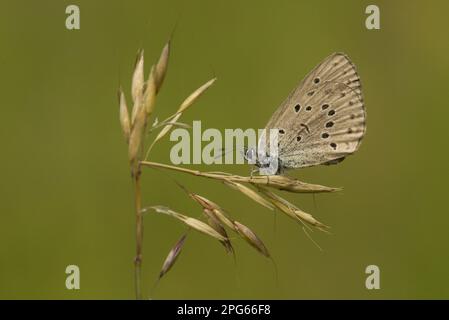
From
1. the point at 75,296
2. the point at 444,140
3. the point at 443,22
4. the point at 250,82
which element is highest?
the point at 443,22

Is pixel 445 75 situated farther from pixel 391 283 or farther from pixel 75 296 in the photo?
pixel 75 296

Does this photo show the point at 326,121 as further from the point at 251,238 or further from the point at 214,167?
the point at 214,167

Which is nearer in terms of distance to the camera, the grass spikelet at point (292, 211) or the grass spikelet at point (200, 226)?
the grass spikelet at point (200, 226)

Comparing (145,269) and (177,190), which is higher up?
(177,190)

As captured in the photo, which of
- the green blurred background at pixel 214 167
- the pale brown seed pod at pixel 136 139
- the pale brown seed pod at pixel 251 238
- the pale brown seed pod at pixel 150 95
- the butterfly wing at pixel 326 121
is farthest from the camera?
the green blurred background at pixel 214 167

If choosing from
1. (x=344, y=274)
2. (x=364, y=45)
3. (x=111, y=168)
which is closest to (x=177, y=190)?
(x=111, y=168)

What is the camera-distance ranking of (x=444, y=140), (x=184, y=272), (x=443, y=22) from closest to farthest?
(x=184, y=272), (x=444, y=140), (x=443, y=22)

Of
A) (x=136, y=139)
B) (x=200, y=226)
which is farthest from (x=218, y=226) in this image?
(x=136, y=139)

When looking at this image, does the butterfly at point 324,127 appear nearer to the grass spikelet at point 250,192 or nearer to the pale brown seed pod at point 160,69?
the grass spikelet at point 250,192

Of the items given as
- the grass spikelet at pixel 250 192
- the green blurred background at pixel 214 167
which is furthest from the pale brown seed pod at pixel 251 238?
the green blurred background at pixel 214 167
